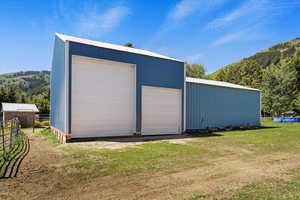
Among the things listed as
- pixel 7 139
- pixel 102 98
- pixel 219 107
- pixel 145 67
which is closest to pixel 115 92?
pixel 102 98

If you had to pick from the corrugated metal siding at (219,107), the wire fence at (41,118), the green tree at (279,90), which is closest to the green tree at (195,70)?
the green tree at (279,90)

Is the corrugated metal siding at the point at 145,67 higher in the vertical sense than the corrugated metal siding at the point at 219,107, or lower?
higher

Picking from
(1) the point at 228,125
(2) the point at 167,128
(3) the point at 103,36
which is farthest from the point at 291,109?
(3) the point at 103,36

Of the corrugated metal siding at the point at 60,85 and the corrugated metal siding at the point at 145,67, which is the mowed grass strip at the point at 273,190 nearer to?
the corrugated metal siding at the point at 145,67

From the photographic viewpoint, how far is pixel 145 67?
41.0 ft

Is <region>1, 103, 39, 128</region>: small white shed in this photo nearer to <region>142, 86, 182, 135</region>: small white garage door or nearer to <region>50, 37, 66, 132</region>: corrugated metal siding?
<region>50, 37, 66, 132</region>: corrugated metal siding

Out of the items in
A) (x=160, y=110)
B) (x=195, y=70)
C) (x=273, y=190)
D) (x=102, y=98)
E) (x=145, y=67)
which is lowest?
(x=273, y=190)

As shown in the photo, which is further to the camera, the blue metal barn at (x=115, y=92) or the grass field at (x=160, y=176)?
the blue metal barn at (x=115, y=92)

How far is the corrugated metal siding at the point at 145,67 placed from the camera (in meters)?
10.6

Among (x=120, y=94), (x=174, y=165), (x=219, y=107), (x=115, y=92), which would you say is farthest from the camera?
(x=219, y=107)

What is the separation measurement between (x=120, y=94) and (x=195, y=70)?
38.7m

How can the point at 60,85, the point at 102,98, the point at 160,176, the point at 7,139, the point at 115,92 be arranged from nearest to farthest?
the point at 160,176
the point at 7,139
the point at 102,98
the point at 115,92
the point at 60,85

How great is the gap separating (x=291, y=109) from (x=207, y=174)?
36607 mm

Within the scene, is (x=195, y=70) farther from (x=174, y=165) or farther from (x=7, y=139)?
(x=174, y=165)
